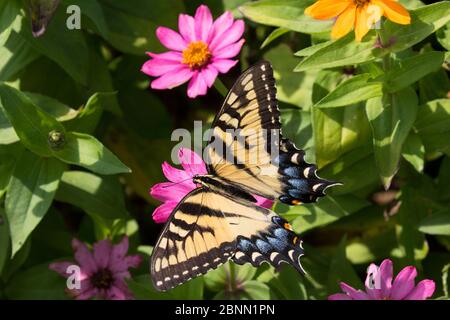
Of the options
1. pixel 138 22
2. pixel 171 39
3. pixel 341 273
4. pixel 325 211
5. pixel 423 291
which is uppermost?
pixel 138 22

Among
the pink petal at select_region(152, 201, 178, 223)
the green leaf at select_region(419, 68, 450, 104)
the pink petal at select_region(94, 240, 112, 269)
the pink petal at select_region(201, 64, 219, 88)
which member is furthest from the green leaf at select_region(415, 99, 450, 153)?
the pink petal at select_region(94, 240, 112, 269)

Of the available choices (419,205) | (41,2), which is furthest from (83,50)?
(419,205)

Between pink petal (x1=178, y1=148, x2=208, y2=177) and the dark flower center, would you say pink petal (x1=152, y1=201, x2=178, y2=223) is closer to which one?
pink petal (x1=178, y1=148, x2=208, y2=177)

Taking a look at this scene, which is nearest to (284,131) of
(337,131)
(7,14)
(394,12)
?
(337,131)

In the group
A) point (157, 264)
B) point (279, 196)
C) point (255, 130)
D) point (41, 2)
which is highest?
point (41, 2)

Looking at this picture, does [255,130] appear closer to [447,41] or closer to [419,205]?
[447,41]

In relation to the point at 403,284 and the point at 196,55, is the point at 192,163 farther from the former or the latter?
the point at 403,284

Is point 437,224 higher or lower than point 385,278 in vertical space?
higher
